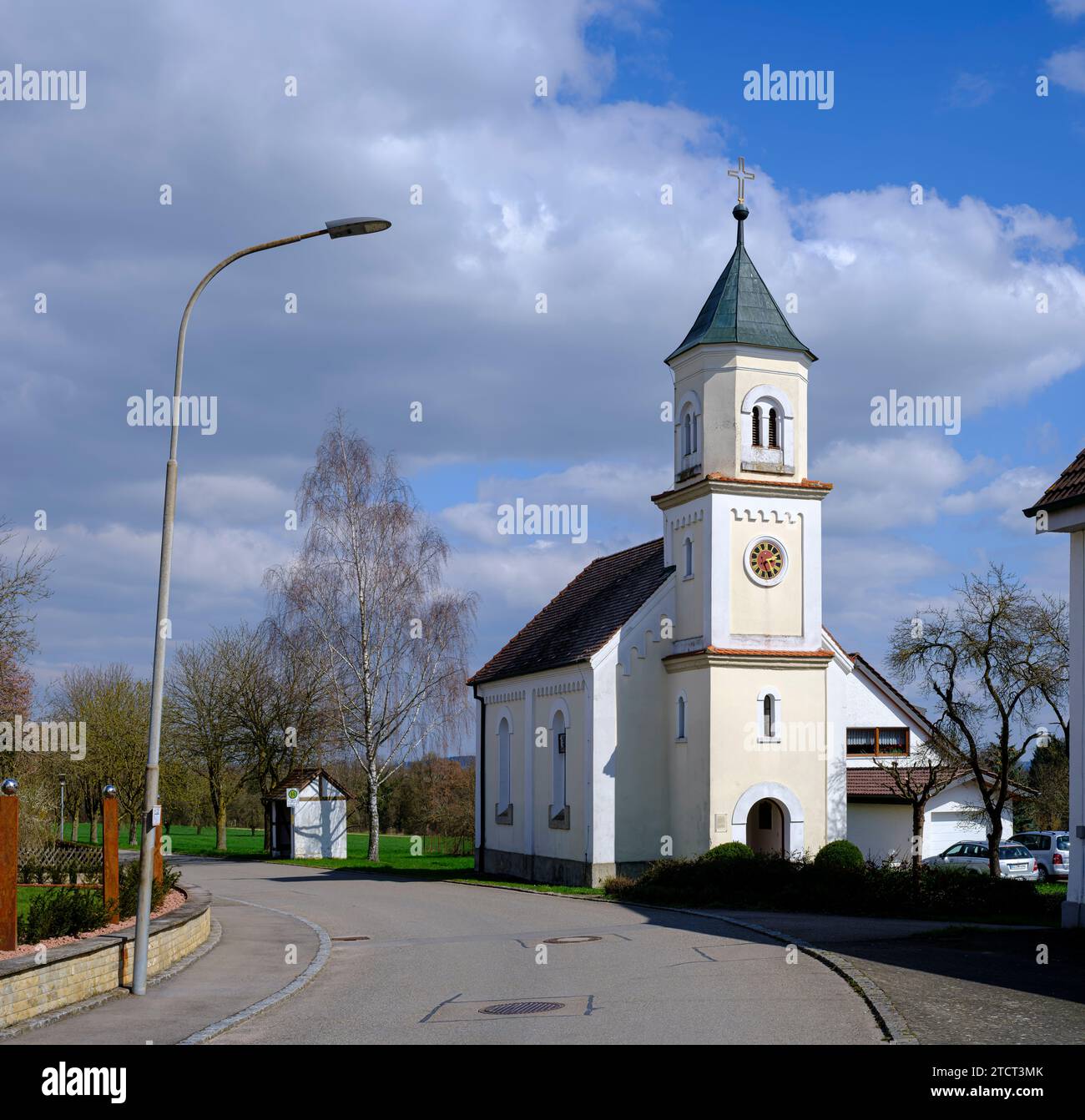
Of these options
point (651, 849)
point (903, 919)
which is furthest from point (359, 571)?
point (903, 919)

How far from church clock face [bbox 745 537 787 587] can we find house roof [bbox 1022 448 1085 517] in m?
11.9

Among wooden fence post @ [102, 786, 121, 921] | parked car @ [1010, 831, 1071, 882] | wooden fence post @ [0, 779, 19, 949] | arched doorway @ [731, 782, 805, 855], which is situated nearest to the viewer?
wooden fence post @ [0, 779, 19, 949]

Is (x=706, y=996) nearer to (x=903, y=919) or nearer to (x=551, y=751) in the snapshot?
(x=903, y=919)

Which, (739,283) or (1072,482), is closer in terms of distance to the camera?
(1072,482)

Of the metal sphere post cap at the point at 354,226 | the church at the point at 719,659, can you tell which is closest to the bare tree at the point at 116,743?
the church at the point at 719,659

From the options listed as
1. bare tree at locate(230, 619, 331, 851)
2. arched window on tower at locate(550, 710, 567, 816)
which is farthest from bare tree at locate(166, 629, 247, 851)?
arched window on tower at locate(550, 710, 567, 816)

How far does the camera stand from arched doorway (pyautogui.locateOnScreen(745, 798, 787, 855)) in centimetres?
3103

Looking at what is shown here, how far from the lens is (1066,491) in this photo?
1833cm

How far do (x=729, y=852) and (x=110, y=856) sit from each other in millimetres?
14694

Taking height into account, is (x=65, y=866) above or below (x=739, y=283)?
below

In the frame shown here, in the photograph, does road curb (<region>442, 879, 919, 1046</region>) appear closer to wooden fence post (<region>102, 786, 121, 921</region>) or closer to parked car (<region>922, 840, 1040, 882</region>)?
wooden fence post (<region>102, 786, 121, 921</region>)
